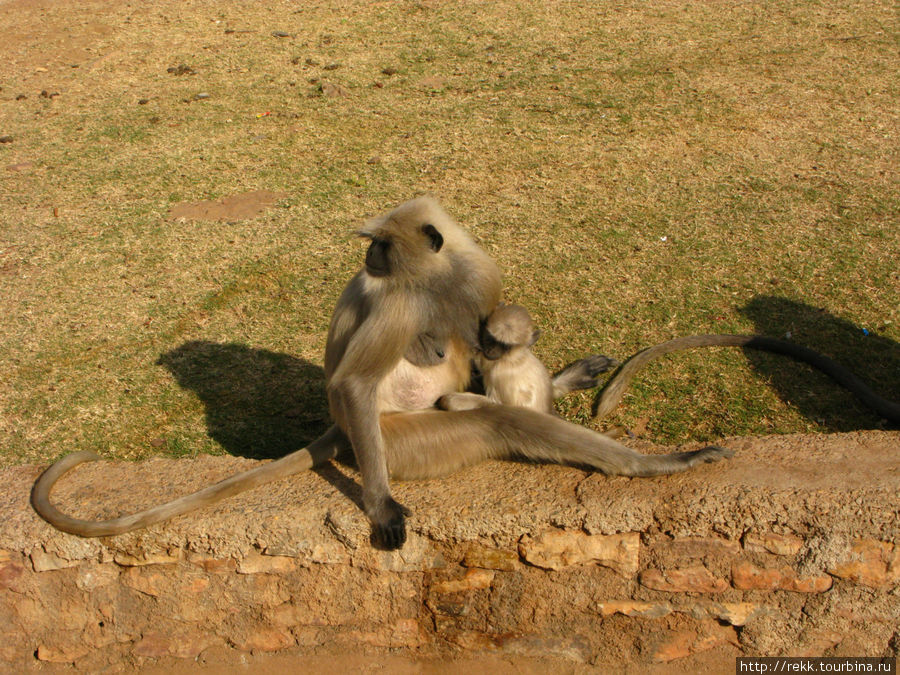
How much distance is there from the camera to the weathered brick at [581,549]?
2.81 metres

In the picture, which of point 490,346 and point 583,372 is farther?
point 583,372

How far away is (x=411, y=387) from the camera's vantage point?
3.24 metres

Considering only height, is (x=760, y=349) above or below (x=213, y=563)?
below

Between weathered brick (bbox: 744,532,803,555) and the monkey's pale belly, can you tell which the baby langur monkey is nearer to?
the monkey's pale belly

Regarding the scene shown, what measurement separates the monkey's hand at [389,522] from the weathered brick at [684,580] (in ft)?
2.72

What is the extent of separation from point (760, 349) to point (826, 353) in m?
0.34

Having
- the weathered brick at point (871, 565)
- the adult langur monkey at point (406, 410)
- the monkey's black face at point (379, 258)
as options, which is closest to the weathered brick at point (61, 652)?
the adult langur monkey at point (406, 410)

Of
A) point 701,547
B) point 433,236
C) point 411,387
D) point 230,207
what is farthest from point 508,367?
point 230,207

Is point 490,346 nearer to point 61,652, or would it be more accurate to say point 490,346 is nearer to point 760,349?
point 760,349

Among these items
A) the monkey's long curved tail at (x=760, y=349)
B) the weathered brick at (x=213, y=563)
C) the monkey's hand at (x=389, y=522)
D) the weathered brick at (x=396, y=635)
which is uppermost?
the monkey's hand at (x=389, y=522)

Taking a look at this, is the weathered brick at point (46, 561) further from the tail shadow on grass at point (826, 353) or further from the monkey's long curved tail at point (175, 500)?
the tail shadow on grass at point (826, 353)

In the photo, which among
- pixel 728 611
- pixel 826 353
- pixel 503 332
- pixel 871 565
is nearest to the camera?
pixel 871 565

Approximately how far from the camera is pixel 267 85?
26.3 ft

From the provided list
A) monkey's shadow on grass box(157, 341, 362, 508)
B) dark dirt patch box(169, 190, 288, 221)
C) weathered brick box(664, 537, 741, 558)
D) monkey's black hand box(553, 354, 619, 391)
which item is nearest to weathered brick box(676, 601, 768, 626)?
weathered brick box(664, 537, 741, 558)
